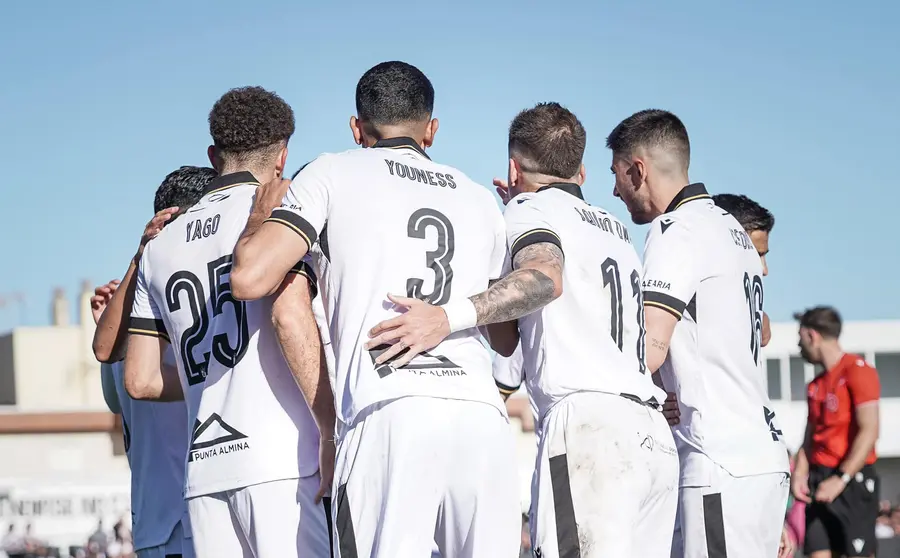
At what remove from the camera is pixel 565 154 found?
5.64m

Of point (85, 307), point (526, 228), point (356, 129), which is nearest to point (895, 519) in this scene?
point (526, 228)

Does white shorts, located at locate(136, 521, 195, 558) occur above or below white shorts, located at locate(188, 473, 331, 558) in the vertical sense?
below

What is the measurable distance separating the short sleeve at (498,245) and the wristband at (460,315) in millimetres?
461

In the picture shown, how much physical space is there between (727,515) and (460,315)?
89.5 inches

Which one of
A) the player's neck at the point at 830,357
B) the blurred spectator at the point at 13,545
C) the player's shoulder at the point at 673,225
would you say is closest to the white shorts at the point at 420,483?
the player's shoulder at the point at 673,225

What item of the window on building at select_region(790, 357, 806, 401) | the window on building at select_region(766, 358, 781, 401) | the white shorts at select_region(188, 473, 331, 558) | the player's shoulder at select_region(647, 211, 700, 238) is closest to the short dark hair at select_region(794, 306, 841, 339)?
the player's shoulder at select_region(647, 211, 700, 238)

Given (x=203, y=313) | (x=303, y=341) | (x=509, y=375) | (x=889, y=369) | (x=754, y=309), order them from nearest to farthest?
(x=303, y=341) → (x=203, y=313) → (x=754, y=309) → (x=509, y=375) → (x=889, y=369)

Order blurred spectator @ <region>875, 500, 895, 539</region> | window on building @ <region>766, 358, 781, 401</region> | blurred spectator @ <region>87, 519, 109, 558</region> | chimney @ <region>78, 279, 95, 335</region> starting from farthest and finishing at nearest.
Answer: chimney @ <region>78, 279, 95, 335</region> < window on building @ <region>766, 358, 781, 401</region> < blurred spectator @ <region>87, 519, 109, 558</region> < blurred spectator @ <region>875, 500, 895, 539</region>

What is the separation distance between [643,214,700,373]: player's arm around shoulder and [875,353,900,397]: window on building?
49.7 metres

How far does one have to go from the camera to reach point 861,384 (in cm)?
1055

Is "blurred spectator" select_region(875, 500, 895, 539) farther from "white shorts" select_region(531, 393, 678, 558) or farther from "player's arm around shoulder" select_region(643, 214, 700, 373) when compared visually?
"white shorts" select_region(531, 393, 678, 558)

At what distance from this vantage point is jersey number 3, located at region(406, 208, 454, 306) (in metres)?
4.67

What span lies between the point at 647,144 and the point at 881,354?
1961 inches

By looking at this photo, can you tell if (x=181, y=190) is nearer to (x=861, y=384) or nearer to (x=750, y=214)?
(x=750, y=214)
